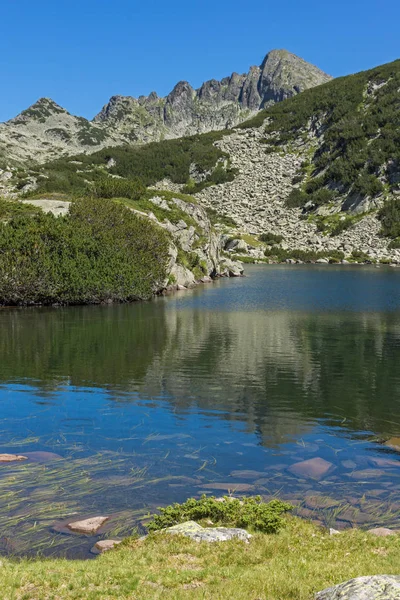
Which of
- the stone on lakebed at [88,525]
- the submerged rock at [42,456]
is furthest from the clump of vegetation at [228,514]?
the submerged rock at [42,456]

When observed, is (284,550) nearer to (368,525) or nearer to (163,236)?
(368,525)

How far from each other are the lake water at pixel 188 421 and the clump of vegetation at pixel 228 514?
86 cm

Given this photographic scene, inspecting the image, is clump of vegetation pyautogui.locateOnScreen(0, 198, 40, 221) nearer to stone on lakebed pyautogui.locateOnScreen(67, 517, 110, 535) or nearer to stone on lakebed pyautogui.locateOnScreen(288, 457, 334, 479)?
stone on lakebed pyautogui.locateOnScreen(288, 457, 334, 479)

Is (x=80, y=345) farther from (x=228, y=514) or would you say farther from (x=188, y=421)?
(x=228, y=514)

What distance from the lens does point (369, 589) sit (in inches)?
281

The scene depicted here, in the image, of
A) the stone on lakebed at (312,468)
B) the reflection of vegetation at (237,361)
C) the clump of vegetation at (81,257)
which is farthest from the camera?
the clump of vegetation at (81,257)

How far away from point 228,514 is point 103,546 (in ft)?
9.56

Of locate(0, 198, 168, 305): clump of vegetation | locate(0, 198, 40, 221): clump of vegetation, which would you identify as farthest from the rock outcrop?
locate(0, 198, 40, 221): clump of vegetation

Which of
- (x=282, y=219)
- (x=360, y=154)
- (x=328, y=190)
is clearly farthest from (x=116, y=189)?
(x=360, y=154)

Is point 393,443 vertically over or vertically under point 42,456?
under

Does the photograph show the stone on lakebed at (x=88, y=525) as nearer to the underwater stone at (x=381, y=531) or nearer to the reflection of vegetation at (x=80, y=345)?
the underwater stone at (x=381, y=531)

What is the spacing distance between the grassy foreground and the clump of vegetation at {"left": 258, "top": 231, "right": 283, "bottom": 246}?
502 ft

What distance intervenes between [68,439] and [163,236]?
5844 centimetres

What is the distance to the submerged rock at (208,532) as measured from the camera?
439 inches
